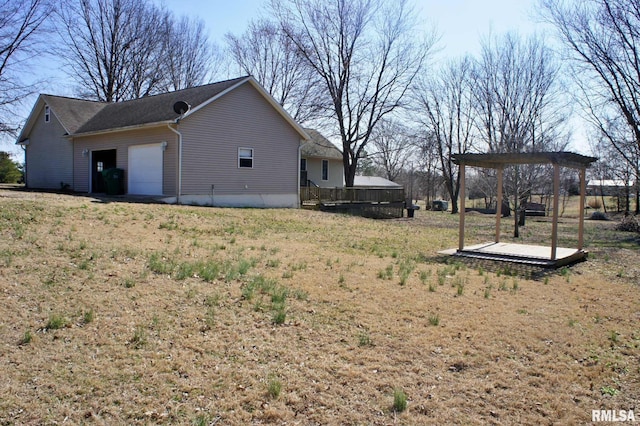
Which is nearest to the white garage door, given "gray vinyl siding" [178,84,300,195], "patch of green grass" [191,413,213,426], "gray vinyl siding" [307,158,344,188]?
"gray vinyl siding" [178,84,300,195]

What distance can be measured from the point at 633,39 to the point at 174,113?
54.8 feet

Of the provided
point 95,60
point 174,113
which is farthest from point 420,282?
point 95,60

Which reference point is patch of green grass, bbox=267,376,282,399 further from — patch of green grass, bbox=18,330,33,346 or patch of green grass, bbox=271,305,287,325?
patch of green grass, bbox=18,330,33,346

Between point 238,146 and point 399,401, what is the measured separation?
16812 millimetres

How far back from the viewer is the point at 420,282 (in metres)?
7.68

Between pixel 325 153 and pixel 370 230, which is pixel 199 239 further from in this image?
pixel 325 153

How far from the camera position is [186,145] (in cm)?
1761

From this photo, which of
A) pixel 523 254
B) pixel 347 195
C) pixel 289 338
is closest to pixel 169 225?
pixel 289 338

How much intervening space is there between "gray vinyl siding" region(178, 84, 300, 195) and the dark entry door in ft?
19.2

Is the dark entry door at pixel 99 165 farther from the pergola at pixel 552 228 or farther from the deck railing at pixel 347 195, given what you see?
the pergola at pixel 552 228

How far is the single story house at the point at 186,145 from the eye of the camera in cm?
1780

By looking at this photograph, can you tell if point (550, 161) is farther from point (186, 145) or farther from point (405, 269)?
point (186, 145)

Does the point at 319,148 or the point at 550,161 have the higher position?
the point at 319,148

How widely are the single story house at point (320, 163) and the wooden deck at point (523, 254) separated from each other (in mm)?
19713
